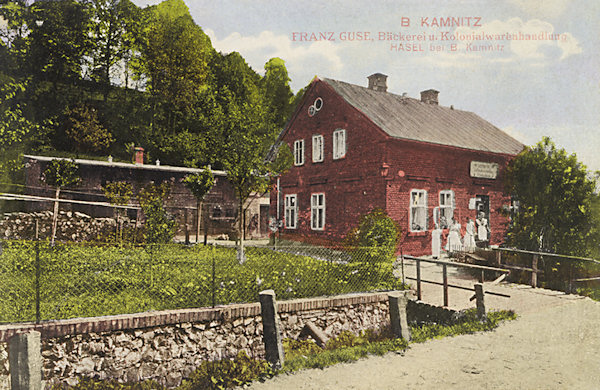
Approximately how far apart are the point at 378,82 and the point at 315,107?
301 cm

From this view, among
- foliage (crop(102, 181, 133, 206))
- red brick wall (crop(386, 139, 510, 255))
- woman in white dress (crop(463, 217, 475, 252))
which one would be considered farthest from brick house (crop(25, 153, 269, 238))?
woman in white dress (crop(463, 217, 475, 252))

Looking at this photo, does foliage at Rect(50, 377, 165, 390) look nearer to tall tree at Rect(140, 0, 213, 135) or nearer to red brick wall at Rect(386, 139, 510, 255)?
tall tree at Rect(140, 0, 213, 135)

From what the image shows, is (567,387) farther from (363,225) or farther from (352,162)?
(352,162)

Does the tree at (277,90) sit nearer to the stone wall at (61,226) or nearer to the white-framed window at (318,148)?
the white-framed window at (318,148)

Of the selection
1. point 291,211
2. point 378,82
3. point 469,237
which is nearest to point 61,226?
point 291,211

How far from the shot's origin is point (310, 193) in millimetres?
15914

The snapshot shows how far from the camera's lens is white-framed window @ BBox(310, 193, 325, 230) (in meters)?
15.2

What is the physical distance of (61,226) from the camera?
12.6 metres

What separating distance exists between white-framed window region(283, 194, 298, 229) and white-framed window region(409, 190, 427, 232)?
519cm

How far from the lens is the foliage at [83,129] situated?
14.1 m

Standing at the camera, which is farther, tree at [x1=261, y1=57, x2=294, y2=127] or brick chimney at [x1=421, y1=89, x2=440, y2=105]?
brick chimney at [x1=421, y1=89, x2=440, y2=105]

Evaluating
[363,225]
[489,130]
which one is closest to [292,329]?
[363,225]

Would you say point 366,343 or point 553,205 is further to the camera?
point 553,205

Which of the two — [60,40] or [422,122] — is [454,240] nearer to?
[422,122]
